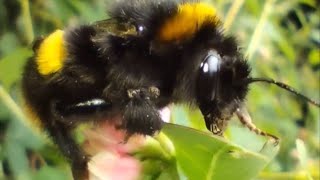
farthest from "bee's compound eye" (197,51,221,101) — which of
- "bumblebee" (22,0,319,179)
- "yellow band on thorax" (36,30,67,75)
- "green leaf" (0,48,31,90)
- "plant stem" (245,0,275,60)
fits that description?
"plant stem" (245,0,275,60)

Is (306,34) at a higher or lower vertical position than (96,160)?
higher

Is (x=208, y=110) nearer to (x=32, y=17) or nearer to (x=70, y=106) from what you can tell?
(x=70, y=106)

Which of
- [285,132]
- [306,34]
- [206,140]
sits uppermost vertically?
[306,34]

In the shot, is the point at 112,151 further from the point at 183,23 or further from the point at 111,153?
the point at 183,23

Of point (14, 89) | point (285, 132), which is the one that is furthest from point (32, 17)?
point (285, 132)

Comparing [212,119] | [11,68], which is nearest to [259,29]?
[11,68]

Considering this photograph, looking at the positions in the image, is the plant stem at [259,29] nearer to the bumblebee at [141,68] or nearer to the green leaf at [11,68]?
the green leaf at [11,68]

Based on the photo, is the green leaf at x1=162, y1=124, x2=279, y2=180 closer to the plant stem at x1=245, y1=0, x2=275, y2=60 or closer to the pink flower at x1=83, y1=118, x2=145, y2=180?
the pink flower at x1=83, y1=118, x2=145, y2=180
